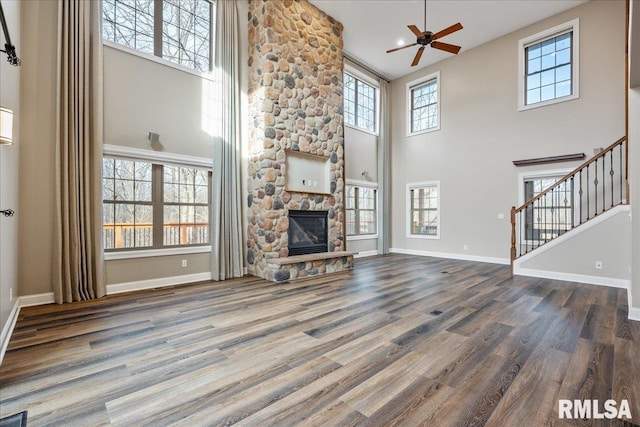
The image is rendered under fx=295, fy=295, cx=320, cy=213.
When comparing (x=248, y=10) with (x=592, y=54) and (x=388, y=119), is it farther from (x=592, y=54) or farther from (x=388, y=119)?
(x=592, y=54)

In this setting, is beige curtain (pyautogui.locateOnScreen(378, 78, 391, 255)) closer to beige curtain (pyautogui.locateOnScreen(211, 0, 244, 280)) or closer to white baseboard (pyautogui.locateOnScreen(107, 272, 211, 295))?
beige curtain (pyautogui.locateOnScreen(211, 0, 244, 280))

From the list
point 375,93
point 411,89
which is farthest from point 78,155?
point 411,89

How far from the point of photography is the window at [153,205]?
4438mm

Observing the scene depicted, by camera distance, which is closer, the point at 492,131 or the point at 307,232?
the point at 307,232

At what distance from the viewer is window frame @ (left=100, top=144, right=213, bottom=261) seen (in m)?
4.34

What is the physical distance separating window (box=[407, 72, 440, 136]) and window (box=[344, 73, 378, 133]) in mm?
1084

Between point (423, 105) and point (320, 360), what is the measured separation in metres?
8.41

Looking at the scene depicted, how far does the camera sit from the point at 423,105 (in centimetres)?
883

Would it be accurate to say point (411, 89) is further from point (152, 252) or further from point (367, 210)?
point (152, 252)

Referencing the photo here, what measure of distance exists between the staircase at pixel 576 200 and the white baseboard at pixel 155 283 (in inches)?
236

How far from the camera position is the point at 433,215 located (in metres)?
8.50

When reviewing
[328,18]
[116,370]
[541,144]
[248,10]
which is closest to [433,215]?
[541,144]

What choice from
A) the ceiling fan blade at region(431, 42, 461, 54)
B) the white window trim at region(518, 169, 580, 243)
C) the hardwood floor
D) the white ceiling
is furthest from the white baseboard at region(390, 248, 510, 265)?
the white ceiling

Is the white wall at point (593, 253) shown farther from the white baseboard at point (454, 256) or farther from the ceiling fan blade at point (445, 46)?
the ceiling fan blade at point (445, 46)
